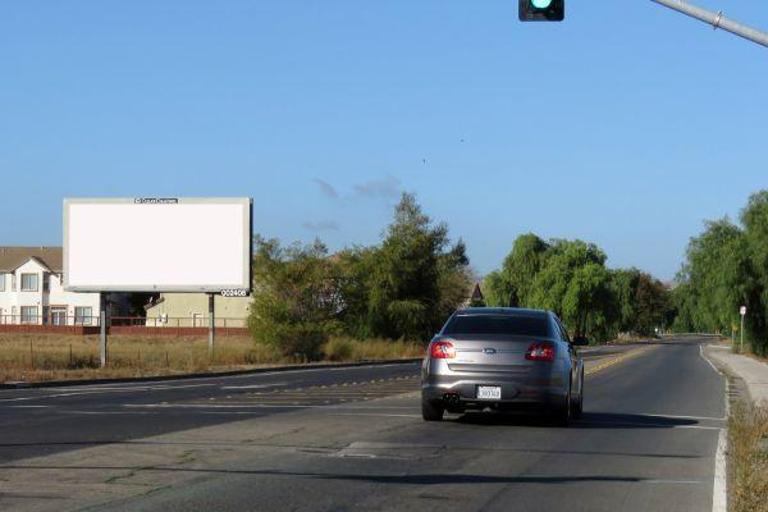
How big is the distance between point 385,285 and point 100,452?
56.7 metres

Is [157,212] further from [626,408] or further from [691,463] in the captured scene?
[691,463]

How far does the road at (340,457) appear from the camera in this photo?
988cm

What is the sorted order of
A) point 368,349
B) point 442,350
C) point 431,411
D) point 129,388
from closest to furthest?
point 442,350, point 431,411, point 129,388, point 368,349

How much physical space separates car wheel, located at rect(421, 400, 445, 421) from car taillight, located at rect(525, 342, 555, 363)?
62.2 inches

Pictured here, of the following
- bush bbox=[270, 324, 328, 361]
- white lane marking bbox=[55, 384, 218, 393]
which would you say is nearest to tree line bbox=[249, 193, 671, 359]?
bush bbox=[270, 324, 328, 361]

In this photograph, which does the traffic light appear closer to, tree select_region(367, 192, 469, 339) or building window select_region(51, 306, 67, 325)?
tree select_region(367, 192, 469, 339)

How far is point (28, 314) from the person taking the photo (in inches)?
3949

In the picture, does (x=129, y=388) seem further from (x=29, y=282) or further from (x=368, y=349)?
(x=29, y=282)

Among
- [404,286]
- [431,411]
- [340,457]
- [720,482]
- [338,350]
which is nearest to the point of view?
[720,482]

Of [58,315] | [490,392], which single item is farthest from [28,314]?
[490,392]

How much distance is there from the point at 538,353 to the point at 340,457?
4.39 meters

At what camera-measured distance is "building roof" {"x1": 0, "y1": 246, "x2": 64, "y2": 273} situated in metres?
101

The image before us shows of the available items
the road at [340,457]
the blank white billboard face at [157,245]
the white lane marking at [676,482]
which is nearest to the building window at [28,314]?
the blank white billboard face at [157,245]

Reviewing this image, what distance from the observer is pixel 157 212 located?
46000 millimetres
